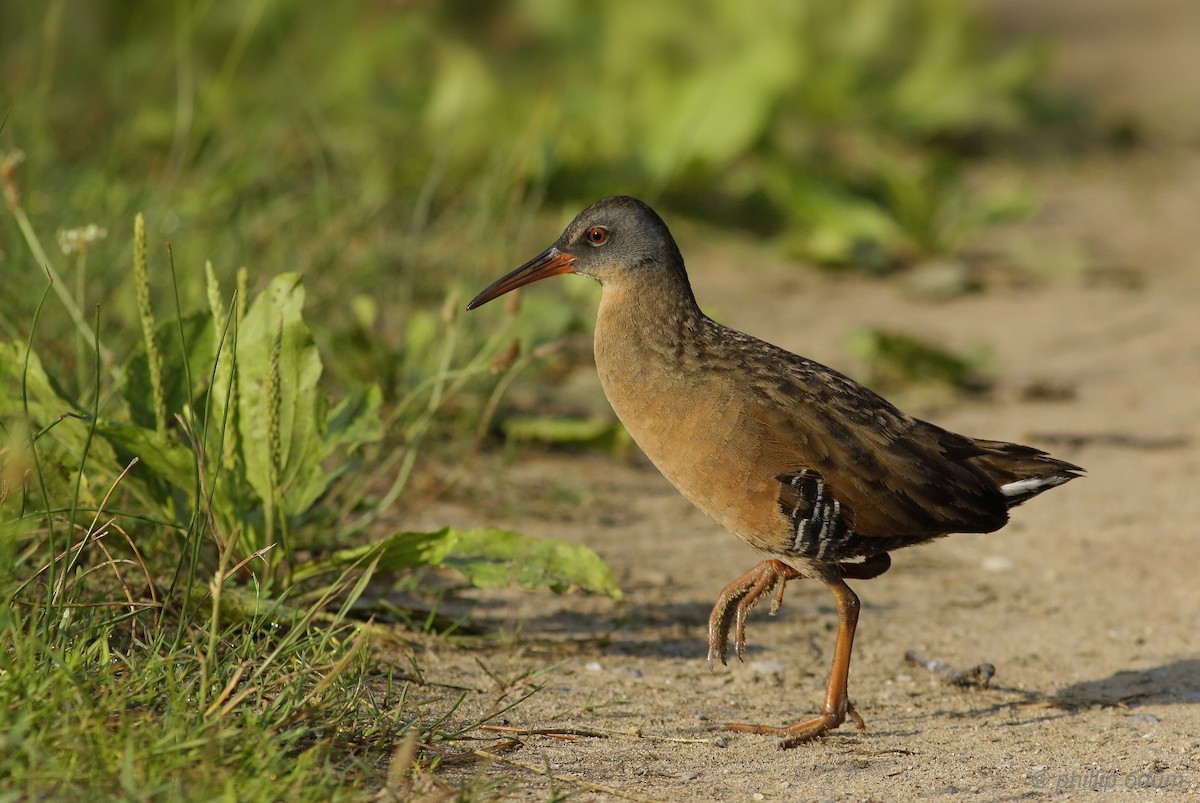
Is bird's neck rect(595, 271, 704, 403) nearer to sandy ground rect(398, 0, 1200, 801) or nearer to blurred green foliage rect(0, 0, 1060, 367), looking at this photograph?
sandy ground rect(398, 0, 1200, 801)

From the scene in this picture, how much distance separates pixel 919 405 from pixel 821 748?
2820 mm

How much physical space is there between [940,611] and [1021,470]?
0.82m

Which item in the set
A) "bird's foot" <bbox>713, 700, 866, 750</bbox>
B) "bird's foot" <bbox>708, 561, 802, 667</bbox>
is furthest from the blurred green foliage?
"bird's foot" <bbox>713, 700, 866, 750</bbox>

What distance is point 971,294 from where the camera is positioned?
7176 millimetres

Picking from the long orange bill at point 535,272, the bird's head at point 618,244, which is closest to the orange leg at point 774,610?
the bird's head at point 618,244

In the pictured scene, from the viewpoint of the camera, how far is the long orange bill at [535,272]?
3.89 metres

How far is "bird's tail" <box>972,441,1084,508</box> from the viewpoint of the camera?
3.53 m

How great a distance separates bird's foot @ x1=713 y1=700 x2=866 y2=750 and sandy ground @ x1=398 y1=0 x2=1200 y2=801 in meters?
0.03


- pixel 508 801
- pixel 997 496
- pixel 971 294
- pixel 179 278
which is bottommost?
pixel 508 801

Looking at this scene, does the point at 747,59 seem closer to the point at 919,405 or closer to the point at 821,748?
the point at 919,405

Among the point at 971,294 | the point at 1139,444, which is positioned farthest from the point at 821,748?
the point at 971,294

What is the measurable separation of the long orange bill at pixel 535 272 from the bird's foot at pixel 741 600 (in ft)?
3.09

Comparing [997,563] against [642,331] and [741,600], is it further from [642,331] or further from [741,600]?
[642,331]

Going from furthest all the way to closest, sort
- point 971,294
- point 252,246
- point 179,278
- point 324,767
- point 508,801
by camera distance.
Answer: point 971,294 < point 252,246 < point 179,278 < point 508,801 < point 324,767
